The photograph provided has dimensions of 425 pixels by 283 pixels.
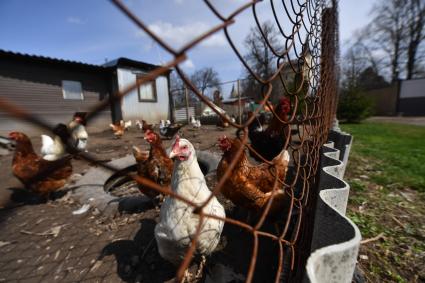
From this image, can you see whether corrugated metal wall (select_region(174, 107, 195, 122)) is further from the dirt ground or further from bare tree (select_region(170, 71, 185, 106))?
the dirt ground

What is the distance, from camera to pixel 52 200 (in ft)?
11.0

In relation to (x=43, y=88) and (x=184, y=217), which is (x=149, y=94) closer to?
(x=43, y=88)

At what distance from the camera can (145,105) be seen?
12.5 m

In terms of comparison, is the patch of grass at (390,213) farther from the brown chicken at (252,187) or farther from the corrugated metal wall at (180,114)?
the corrugated metal wall at (180,114)

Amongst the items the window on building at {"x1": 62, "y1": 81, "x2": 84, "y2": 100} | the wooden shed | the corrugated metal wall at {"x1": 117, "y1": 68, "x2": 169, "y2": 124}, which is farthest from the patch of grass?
the window on building at {"x1": 62, "y1": 81, "x2": 84, "y2": 100}

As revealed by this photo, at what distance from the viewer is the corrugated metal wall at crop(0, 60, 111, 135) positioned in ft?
26.7

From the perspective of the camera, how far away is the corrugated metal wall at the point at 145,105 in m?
11.4

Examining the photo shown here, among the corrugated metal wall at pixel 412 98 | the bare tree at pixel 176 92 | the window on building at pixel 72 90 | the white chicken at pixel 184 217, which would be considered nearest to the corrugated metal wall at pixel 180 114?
the bare tree at pixel 176 92

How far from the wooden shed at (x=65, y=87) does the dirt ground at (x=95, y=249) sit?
4457 millimetres

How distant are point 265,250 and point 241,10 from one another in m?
1.79

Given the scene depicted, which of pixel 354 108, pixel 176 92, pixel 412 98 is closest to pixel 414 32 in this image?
pixel 412 98

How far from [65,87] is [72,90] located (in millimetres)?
A: 307

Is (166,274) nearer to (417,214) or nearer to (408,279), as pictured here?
(408,279)

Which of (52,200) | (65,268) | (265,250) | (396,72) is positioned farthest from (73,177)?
(396,72)
